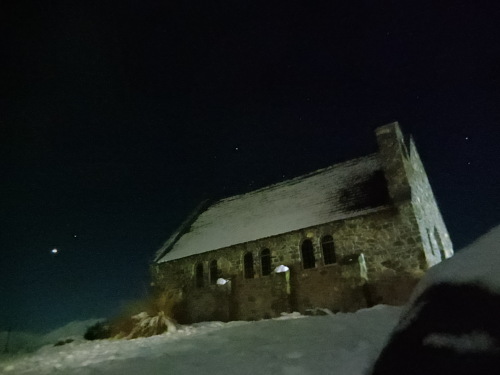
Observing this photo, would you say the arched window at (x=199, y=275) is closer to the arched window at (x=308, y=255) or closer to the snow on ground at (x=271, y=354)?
the arched window at (x=308, y=255)

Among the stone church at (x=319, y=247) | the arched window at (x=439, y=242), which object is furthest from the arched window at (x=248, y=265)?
the arched window at (x=439, y=242)

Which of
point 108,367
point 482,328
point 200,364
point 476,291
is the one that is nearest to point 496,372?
point 482,328

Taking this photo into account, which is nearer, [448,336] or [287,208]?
[448,336]

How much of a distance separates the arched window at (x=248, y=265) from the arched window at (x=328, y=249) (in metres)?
4.48

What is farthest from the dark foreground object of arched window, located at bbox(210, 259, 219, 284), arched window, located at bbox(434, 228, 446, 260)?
arched window, located at bbox(210, 259, 219, 284)

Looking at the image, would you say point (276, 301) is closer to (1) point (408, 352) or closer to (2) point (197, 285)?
(2) point (197, 285)

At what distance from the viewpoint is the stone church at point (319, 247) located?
53.8 ft

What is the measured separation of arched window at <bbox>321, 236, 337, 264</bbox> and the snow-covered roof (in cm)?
95

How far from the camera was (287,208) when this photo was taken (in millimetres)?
21984

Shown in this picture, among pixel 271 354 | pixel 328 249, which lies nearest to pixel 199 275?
pixel 328 249

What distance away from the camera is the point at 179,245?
24.9 meters

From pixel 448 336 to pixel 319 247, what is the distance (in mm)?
15386

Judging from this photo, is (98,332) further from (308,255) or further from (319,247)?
(319,247)

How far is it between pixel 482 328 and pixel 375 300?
1401cm
